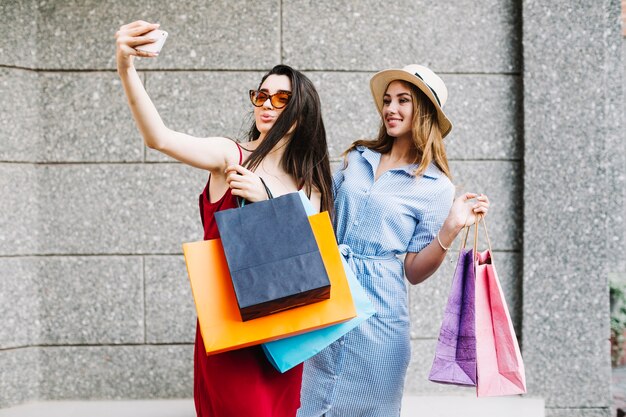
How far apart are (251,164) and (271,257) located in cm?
40

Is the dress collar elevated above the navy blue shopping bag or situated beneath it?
elevated above

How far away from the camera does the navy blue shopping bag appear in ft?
6.32

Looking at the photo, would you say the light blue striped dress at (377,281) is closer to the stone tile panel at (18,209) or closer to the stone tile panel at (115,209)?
the stone tile panel at (115,209)

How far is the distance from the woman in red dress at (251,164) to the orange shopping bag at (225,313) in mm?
140

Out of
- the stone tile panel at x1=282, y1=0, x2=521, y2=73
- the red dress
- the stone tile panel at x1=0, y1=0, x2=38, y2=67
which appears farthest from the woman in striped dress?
the stone tile panel at x1=0, y1=0, x2=38, y2=67

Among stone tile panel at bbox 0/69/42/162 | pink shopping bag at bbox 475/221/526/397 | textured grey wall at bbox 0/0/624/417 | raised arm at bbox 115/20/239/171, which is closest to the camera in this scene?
raised arm at bbox 115/20/239/171

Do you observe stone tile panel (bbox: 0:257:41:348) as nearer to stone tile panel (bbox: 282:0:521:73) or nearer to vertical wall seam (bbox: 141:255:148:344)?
vertical wall seam (bbox: 141:255:148:344)

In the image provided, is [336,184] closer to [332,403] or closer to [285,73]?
[285,73]

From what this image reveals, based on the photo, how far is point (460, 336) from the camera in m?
2.56

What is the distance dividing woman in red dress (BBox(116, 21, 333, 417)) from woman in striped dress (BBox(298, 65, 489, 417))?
0.30 meters

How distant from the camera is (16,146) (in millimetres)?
3945

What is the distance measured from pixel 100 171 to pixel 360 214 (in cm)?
205

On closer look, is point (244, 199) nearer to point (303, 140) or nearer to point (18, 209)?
point (303, 140)

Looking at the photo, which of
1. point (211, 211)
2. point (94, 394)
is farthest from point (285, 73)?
point (94, 394)
